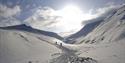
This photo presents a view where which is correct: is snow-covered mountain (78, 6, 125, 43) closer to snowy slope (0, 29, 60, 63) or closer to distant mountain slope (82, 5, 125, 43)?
distant mountain slope (82, 5, 125, 43)

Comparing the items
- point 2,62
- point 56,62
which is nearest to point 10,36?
point 2,62

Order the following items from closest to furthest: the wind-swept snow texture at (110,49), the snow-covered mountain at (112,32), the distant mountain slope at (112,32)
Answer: the wind-swept snow texture at (110,49), the distant mountain slope at (112,32), the snow-covered mountain at (112,32)

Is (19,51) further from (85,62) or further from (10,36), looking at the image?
(85,62)

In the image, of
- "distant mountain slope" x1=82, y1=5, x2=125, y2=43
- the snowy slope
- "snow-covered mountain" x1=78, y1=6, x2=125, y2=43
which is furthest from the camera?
"snow-covered mountain" x1=78, y1=6, x2=125, y2=43

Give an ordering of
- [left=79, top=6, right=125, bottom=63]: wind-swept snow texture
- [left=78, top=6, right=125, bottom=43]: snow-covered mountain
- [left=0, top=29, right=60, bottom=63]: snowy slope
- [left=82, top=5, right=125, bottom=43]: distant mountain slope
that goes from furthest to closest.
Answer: [left=78, top=6, right=125, bottom=43]: snow-covered mountain < [left=82, top=5, right=125, bottom=43]: distant mountain slope < [left=0, top=29, right=60, bottom=63]: snowy slope < [left=79, top=6, right=125, bottom=63]: wind-swept snow texture

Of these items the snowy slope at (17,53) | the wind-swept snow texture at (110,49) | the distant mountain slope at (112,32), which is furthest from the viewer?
the distant mountain slope at (112,32)

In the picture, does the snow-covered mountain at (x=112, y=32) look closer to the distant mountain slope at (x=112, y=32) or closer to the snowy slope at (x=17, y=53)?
the distant mountain slope at (x=112, y=32)

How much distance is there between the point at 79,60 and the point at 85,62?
100 centimetres

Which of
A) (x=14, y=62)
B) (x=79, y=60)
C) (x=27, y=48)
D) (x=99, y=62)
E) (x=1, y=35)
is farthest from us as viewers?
(x=1, y=35)

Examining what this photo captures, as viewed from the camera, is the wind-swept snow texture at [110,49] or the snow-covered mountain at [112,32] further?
the snow-covered mountain at [112,32]

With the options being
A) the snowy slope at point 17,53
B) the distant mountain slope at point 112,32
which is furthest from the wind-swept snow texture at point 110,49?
the snowy slope at point 17,53

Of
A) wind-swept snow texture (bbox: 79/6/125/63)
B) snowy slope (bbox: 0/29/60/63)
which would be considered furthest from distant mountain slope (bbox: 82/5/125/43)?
snowy slope (bbox: 0/29/60/63)

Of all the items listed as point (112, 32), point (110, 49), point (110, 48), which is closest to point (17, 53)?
point (110, 49)

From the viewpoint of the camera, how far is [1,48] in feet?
105
